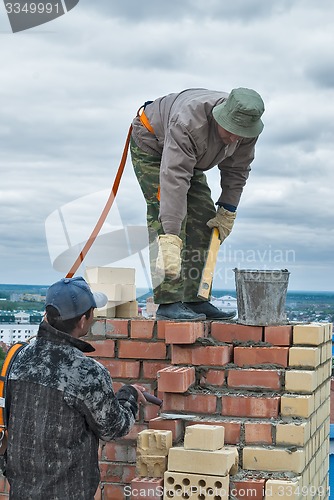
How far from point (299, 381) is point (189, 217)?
134 centimetres

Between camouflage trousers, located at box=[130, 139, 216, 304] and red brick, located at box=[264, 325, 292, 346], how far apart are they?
708 millimetres

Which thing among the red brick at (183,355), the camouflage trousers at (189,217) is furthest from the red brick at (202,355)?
the camouflage trousers at (189,217)

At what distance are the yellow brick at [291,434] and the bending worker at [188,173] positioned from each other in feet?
2.76

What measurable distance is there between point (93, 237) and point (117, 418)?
→ 1893 millimetres

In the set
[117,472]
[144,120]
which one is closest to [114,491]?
[117,472]

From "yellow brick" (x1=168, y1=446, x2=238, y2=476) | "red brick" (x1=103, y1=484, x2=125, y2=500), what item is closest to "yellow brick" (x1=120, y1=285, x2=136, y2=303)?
"red brick" (x1=103, y1=484, x2=125, y2=500)

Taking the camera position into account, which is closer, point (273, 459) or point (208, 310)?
point (273, 459)

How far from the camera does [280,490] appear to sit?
311 centimetres

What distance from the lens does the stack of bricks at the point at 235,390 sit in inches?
129

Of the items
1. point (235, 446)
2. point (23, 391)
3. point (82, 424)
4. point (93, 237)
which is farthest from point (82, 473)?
point (93, 237)

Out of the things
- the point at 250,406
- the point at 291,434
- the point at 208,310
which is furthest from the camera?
the point at 208,310

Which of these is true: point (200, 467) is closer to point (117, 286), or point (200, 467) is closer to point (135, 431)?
point (135, 431)

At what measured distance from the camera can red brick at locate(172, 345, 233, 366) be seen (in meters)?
3.56

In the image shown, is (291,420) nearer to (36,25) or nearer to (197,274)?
(197,274)
